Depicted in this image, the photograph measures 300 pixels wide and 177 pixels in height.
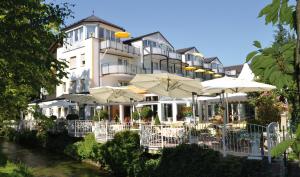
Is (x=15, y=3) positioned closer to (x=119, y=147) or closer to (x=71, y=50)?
(x=119, y=147)

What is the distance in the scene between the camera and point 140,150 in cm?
1555

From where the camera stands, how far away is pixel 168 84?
1562 cm

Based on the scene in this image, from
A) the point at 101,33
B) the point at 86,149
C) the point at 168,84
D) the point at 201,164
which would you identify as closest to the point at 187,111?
the point at 101,33

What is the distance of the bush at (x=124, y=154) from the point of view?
50.0ft

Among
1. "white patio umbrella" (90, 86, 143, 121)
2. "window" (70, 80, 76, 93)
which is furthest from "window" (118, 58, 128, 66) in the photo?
"white patio umbrella" (90, 86, 143, 121)

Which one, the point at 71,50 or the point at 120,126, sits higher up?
the point at 71,50

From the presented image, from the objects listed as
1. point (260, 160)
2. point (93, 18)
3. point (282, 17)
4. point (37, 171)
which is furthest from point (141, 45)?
point (282, 17)

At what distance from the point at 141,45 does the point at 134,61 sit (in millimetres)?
2555

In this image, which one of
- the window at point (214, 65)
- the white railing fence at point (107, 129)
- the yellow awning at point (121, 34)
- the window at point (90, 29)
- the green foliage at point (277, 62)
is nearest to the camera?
the green foliage at point (277, 62)

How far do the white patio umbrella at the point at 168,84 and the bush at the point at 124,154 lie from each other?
2592mm

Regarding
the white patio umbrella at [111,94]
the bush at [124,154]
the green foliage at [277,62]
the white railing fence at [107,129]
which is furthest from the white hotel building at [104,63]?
the green foliage at [277,62]

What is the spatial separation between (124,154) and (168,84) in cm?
405

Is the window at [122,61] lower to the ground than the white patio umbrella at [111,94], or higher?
higher

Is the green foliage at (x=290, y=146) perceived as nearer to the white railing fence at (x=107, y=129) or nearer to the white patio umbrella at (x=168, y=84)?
the white patio umbrella at (x=168, y=84)
